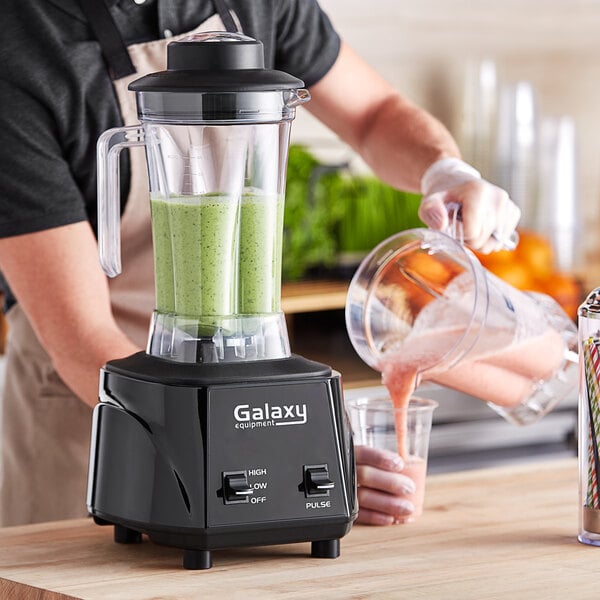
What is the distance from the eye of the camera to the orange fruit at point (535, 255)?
291cm

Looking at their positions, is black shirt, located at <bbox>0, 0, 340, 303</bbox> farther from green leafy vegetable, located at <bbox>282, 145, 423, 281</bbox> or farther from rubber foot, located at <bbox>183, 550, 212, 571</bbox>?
green leafy vegetable, located at <bbox>282, 145, 423, 281</bbox>

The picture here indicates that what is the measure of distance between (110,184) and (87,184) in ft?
1.27

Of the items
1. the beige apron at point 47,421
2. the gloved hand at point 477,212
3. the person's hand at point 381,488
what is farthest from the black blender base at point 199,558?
the beige apron at point 47,421

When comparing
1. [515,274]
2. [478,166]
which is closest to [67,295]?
[515,274]

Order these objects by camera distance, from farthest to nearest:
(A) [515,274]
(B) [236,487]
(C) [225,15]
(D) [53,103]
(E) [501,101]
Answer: (E) [501,101]
(A) [515,274]
(C) [225,15]
(D) [53,103]
(B) [236,487]

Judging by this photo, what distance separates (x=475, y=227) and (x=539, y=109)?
1945mm

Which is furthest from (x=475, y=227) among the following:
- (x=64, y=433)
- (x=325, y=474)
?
(x=64, y=433)

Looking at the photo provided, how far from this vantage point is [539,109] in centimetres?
321

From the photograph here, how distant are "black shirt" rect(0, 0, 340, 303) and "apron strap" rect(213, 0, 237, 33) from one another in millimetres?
57

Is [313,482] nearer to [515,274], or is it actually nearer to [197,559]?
[197,559]

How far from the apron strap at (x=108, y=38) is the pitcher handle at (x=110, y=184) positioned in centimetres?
35

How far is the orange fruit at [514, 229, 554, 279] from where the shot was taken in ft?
9.56

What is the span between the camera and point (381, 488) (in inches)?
49.5

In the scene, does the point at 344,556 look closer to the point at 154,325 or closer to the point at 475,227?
the point at 154,325
